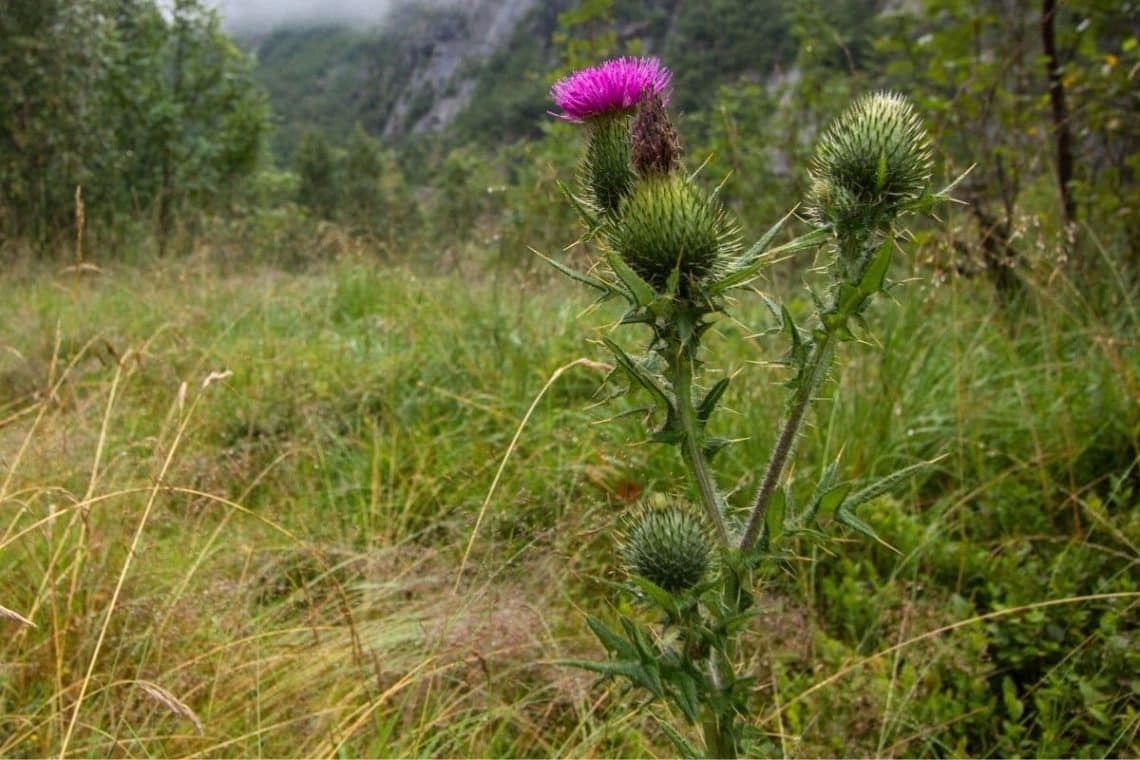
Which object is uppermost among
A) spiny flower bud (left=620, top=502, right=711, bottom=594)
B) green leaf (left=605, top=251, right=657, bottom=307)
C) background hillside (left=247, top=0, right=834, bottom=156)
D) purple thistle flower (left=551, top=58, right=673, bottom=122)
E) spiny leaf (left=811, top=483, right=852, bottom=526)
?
background hillside (left=247, top=0, right=834, bottom=156)

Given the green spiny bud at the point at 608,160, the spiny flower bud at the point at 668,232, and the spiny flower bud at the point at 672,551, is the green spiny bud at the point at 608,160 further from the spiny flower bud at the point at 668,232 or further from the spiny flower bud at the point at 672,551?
the spiny flower bud at the point at 672,551

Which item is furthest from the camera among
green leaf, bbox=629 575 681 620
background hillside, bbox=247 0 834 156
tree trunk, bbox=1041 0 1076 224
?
background hillside, bbox=247 0 834 156

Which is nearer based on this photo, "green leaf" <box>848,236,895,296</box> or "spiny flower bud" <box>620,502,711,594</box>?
"green leaf" <box>848,236,895,296</box>

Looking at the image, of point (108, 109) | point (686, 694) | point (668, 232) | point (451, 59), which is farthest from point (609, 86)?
point (451, 59)

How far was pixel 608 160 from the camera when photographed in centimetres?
164

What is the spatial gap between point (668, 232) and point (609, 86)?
412 mm

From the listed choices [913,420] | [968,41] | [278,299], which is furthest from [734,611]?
[278,299]

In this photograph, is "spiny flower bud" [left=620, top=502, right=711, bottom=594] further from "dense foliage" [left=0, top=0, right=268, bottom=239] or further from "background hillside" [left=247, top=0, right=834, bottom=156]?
"dense foliage" [left=0, top=0, right=268, bottom=239]

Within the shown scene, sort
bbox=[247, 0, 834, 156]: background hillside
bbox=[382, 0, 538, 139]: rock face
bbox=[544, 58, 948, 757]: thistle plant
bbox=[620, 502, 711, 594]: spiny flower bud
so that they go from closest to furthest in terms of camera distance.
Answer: bbox=[544, 58, 948, 757]: thistle plant < bbox=[620, 502, 711, 594]: spiny flower bud < bbox=[247, 0, 834, 156]: background hillside < bbox=[382, 0, 538, 139]: rock face

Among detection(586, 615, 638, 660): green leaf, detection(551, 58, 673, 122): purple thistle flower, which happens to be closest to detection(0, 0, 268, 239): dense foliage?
detection(551, 58, 673, 122): purple thistle flower

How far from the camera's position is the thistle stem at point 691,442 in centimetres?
124

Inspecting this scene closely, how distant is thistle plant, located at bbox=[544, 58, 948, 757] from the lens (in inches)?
46.9

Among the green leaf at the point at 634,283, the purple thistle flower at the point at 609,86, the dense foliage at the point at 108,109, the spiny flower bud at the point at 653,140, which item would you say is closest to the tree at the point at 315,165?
the dense foliage at the point at 108,109

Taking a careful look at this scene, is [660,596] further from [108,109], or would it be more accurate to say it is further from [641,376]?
[108,109]
